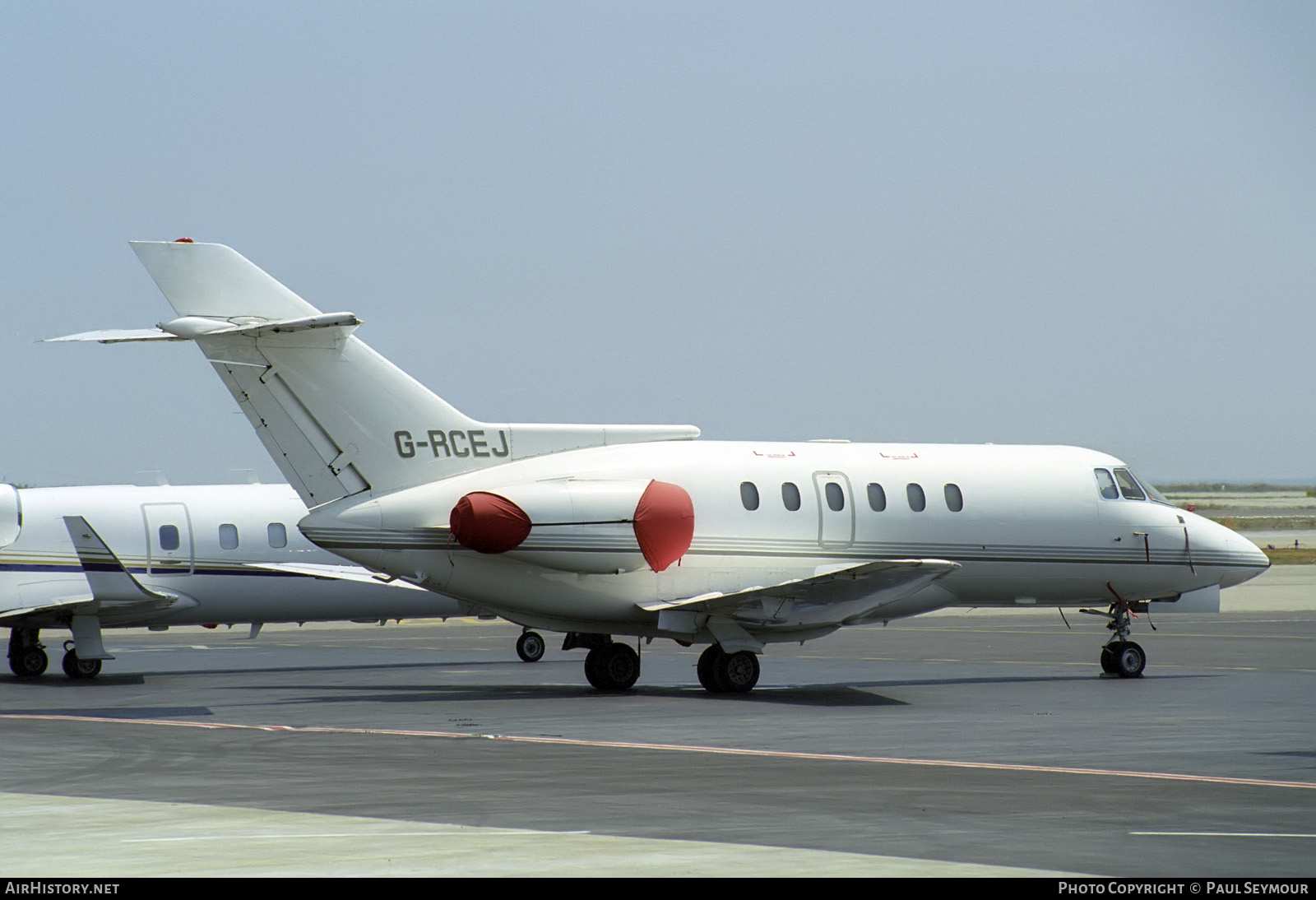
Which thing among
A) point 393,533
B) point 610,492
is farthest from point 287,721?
point 610,492

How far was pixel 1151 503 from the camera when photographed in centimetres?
3020

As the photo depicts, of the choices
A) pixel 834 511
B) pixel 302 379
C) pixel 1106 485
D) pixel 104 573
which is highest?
pixel 302 379

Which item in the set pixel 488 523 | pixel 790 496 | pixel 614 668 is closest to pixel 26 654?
pixel 614 668

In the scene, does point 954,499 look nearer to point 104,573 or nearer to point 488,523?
point 488,523

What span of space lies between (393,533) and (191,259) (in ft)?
15.4

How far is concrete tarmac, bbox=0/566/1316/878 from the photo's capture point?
11.3 metres

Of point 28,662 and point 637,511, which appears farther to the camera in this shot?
point 28,662

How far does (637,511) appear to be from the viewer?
25656 mm

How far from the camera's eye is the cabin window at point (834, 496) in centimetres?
2750

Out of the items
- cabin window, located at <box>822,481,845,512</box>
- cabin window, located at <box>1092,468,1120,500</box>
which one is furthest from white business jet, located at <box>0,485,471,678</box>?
cabin window, located at <box>1092,468,1120,500</box>

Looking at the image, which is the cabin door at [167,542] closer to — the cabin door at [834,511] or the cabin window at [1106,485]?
the cabin door at [834,511]

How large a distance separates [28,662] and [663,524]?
41.7ft

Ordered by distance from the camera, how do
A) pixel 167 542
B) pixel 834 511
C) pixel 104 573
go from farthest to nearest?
pixel 167 542, pixel 104 573, pixel 834 511

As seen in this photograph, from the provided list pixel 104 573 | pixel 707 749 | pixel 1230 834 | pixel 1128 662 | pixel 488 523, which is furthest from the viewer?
pixel 104 573
